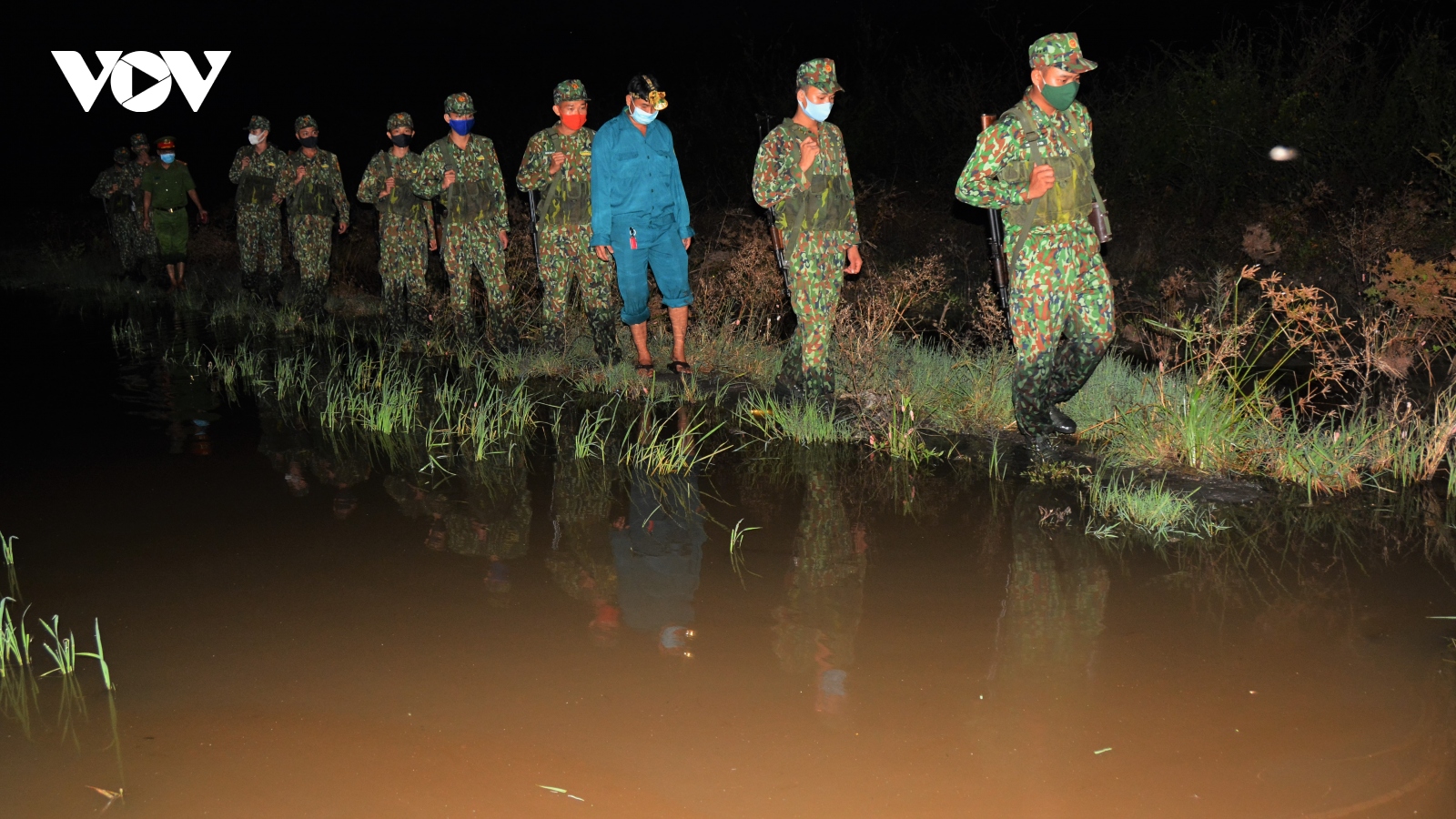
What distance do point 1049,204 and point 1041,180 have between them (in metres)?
0.16

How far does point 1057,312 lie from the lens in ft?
18.5

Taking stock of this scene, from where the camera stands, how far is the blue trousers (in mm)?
7781

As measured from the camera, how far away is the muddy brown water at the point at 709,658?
292 centimetres

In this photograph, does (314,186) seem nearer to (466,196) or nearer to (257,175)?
(257,175)

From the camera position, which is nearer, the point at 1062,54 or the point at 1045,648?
the point at 1045,648

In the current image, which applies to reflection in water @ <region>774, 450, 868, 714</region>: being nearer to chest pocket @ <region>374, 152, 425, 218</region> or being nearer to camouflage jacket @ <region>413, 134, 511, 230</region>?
camouflage jacket @ <region>413, 134, 511, 230</region>

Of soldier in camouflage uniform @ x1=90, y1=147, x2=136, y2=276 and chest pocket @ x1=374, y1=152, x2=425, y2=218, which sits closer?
chest pocket @ x1=374, y1=152, x2=425, y2=218

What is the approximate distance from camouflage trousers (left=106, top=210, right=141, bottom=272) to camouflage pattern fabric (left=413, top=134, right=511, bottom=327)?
8.29m

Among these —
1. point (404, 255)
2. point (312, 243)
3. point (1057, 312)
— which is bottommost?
point (1057, 312)

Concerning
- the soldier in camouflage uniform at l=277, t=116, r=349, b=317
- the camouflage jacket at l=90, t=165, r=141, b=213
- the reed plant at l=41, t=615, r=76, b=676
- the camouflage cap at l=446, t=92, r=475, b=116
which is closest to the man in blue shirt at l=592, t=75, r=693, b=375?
the camouflage cap at l=446, t=92, r=475, b=116

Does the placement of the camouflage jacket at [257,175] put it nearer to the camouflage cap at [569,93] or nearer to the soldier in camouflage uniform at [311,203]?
the soldier in camouflage uniform at [311,203]

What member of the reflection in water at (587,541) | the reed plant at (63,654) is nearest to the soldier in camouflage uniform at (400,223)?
the reflection in water at (587,541)

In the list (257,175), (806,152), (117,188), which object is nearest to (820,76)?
(806,152)

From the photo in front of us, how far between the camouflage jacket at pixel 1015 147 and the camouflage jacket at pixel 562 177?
3.27 metres
